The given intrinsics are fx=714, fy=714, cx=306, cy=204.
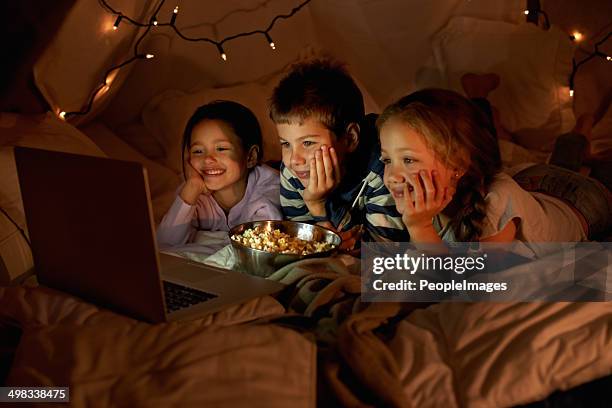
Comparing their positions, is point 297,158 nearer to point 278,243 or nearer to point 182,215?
point 278,243

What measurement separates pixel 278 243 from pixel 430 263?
1.07 ft

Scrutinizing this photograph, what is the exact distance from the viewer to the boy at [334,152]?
149 cm

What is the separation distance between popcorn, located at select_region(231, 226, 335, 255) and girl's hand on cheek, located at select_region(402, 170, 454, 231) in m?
0.18

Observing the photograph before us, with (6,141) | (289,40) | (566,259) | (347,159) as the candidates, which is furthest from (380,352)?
(289,40)

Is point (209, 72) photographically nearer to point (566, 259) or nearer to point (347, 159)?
point (347, 159)

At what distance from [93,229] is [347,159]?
0.66 m

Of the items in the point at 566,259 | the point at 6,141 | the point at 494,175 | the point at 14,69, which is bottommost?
A: the point at 566,259

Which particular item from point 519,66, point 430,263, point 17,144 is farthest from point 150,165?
point 519,66

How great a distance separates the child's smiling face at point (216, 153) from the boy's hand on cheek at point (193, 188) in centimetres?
1

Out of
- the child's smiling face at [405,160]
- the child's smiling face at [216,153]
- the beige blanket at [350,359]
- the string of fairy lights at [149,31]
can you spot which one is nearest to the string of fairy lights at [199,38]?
the string of fairy lights at [149,31]

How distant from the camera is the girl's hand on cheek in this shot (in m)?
1.33

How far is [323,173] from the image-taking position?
1514 mm

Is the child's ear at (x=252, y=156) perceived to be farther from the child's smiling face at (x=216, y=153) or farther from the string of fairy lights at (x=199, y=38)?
the string of fairy lights at (x=199, y=38)

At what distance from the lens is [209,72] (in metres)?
1.85
